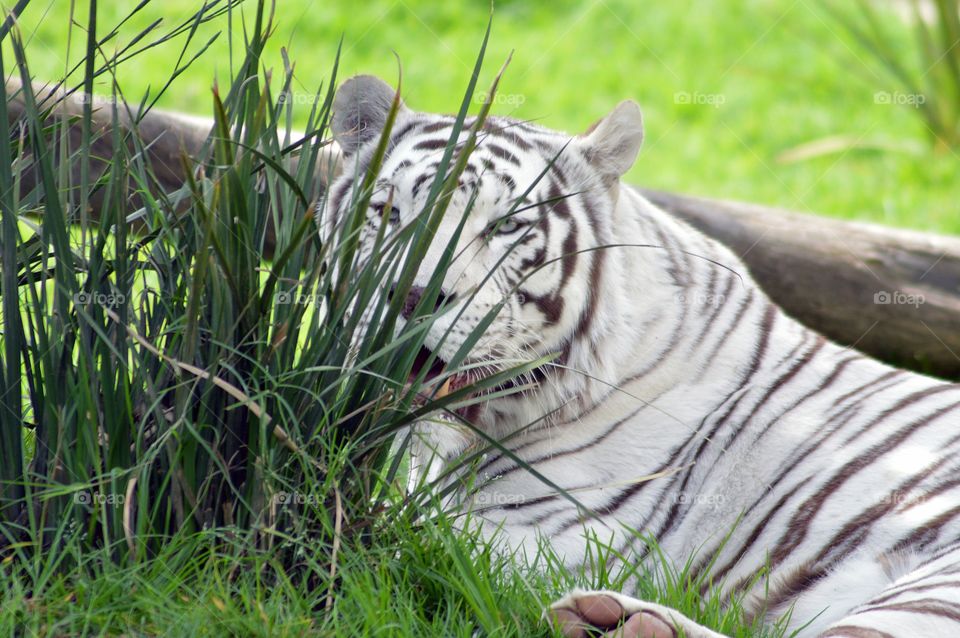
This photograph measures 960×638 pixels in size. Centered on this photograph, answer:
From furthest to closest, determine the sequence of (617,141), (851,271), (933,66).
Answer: (933,66)
(851,271)
(617,141)

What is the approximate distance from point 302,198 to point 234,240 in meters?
0.14

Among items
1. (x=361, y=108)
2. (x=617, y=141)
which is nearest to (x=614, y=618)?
(x=617, y=141)

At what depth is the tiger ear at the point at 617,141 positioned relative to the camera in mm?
2422

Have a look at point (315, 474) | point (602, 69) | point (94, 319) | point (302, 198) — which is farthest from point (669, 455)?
point (602, 69)

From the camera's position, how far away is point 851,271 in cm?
388

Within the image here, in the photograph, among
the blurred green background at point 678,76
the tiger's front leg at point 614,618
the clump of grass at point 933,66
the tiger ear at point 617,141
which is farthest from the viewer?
the blurred green background at point 678,76

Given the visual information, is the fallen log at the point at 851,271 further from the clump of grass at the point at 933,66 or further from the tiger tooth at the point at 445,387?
the clump of grass at the point at 933,66

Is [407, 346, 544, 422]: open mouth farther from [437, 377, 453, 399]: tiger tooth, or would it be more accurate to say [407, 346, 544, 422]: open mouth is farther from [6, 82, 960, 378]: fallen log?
[6, 82, 960, 378]: fallen log

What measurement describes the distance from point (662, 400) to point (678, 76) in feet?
17.7

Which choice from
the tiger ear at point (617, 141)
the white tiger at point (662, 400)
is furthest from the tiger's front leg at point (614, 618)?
the tiger ear at point (617, 141)

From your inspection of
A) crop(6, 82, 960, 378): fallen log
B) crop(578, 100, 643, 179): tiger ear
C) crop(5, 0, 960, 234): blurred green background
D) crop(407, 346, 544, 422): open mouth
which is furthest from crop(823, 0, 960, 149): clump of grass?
crop(407, 346, 544, 422): open mouth

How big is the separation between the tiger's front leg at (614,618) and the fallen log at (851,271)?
2356 millimetres

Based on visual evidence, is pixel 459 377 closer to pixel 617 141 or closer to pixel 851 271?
pixel 617 141

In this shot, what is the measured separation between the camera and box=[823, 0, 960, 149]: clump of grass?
6012 mm
